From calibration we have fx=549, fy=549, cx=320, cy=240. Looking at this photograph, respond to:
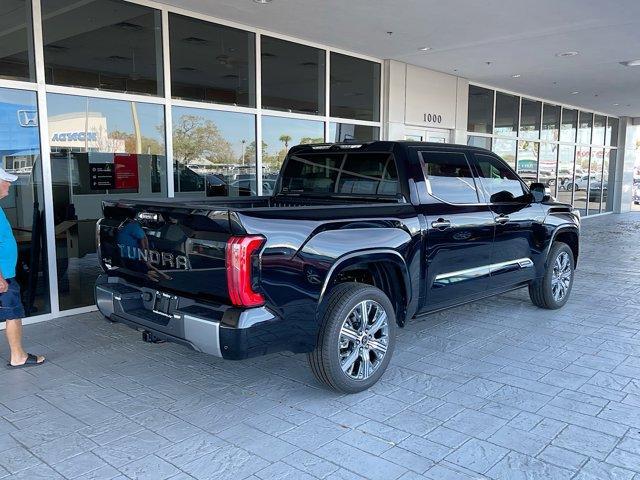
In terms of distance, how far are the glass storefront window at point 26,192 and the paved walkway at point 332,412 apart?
0.62 meters

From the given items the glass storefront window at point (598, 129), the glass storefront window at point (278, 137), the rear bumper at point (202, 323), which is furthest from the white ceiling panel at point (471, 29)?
the glass storefront window at point (598, 129)

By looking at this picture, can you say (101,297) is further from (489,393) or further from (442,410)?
(489,393)

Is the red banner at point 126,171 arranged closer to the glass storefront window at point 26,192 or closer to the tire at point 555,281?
the glass storefront window at point 26,192

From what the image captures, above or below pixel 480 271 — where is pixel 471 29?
above

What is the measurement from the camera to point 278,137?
830cm

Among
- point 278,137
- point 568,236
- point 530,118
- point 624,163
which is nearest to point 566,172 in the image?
point 530,118

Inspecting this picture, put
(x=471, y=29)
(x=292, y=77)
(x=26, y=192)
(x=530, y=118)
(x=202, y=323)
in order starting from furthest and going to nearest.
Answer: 1. (x=530, y=118)
2. (x=292, y=77)
3. (x=471, y=29)
4. (x=26, y=192)
5. (x=202, y=323)

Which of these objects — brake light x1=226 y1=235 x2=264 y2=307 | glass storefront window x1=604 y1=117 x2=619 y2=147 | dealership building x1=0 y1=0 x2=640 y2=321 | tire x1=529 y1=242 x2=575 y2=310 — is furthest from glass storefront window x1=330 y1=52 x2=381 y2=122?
glass storefront window x1=604 y1=117 x2=619 y2=147

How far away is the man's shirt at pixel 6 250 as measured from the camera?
4156mm

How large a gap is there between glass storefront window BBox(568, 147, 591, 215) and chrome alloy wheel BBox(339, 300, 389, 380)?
51.8ft

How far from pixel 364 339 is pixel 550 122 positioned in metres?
14.1

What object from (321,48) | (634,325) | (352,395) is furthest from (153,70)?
(634,325)

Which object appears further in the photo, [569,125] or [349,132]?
[569,125]

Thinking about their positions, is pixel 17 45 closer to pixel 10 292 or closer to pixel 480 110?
pixel 10 292
